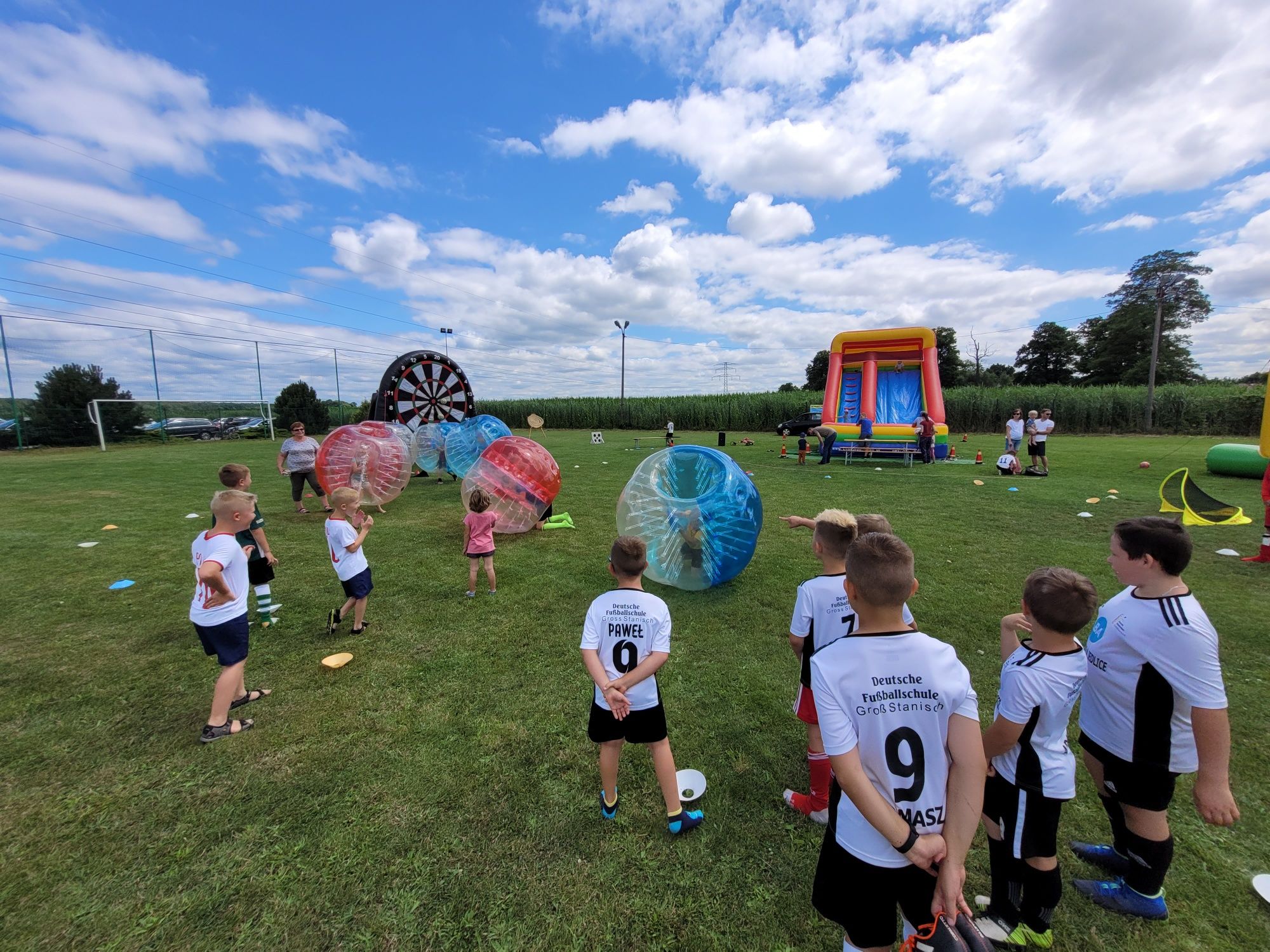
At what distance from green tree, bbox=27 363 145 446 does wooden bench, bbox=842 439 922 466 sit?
3539 centimetres

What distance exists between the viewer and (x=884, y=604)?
159 centimetres

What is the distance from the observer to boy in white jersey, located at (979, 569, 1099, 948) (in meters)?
1.83

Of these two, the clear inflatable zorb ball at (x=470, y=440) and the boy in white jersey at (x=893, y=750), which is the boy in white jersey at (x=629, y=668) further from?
the clear inflatable zorb ball at (x=470, y=440)

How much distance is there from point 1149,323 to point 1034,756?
205 ft

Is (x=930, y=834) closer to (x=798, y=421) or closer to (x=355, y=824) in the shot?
(x=355, y=824)

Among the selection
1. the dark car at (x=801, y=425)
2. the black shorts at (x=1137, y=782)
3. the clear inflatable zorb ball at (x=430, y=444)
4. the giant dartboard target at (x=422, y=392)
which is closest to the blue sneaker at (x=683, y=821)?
the black shorts at (x=1137, y=782)

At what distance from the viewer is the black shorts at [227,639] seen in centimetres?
334

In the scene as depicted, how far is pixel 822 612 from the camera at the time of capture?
2.57 m

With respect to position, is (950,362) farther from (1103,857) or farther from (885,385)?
(1103,857)

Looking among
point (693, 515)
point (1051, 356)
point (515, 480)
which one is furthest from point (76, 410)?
point (1051, 356)

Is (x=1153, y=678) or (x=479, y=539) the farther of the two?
(x=479, y=539)

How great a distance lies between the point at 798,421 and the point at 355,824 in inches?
1091

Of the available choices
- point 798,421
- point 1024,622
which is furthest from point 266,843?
point 798,421

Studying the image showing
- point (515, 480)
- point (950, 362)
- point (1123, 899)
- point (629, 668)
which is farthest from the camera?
point (950, 362)
